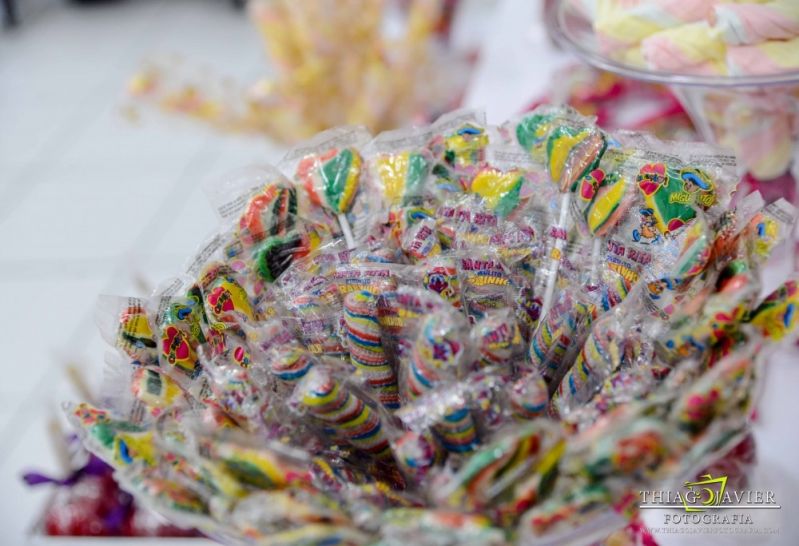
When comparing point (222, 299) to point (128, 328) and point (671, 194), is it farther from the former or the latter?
point (671, 194)

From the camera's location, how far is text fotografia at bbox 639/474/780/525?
69 centimetres

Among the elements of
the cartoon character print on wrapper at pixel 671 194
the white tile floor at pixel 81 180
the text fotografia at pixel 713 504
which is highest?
the cartoon character print on wrapper at pixel 671 194

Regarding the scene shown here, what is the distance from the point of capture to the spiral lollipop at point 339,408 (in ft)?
1.81

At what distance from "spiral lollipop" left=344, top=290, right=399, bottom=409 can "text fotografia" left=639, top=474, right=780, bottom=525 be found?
0.90 feet

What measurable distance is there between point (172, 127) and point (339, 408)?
230cm

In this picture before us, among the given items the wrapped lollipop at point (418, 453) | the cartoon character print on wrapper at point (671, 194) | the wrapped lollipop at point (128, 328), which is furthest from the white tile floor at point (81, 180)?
the cartoon character print on wrapper at point (671, 194)

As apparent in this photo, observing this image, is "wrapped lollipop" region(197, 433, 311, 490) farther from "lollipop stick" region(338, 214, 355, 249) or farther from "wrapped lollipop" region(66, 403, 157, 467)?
"lollipop stick" region(338, 214, 355, 249)

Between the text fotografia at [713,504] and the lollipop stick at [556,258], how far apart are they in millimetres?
205

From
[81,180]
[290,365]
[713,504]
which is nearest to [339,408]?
[290,365]

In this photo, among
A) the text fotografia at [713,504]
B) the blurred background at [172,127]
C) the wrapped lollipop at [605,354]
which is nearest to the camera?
the wrapped lollipop at [605,354]

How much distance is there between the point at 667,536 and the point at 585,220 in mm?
340

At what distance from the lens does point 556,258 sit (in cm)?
66

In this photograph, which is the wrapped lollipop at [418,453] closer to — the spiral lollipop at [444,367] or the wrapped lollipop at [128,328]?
the spiral lollipop at [444,367]

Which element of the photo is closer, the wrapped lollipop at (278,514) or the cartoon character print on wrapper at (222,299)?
the wrapped lollipop at (278,514)
